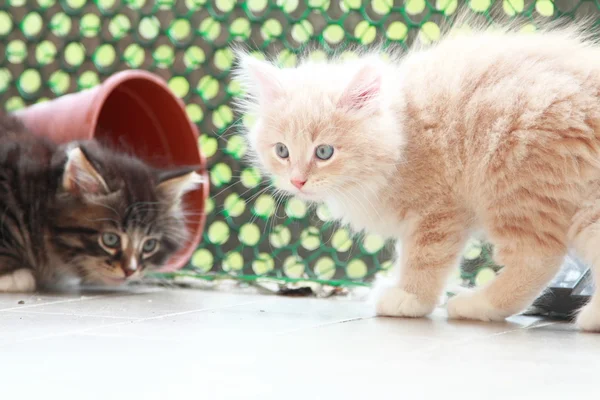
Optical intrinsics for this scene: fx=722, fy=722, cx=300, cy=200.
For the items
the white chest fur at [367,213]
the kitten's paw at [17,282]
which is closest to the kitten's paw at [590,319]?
the white chest fur at [367,213]

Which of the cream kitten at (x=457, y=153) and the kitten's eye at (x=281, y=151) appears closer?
the cream kitten at (x=457, y=153)

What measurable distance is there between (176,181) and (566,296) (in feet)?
4.38

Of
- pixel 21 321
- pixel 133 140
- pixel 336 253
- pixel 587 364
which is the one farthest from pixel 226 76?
pixel 587 364

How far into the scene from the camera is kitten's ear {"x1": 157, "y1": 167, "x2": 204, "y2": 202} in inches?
98.5

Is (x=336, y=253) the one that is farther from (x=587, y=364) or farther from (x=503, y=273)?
(x=587, y=364)

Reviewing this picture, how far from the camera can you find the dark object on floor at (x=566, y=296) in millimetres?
2002

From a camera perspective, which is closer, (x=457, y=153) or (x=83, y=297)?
(x=457, y=153)

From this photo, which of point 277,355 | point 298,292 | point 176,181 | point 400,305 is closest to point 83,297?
point 176,181

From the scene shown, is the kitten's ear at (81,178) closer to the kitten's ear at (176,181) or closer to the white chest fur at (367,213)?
the kitten's ear at (176,181)

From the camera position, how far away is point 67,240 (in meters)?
2.37

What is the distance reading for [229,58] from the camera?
9.73ft

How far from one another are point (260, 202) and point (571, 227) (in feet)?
4.62

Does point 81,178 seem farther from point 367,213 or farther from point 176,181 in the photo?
point 367,213

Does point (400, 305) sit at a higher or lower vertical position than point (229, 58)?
lower
